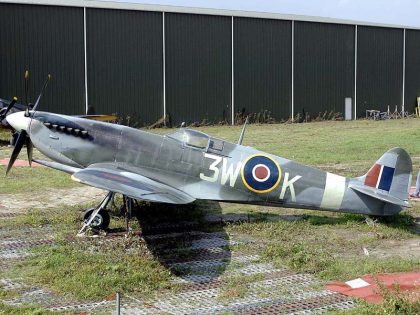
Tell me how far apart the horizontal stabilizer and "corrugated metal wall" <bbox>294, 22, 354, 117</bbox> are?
30.1m

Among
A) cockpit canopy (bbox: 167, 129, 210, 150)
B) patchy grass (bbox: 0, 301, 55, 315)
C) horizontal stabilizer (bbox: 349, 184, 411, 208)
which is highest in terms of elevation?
cockpit canopy (bbox: 167, 129, 210, 150)

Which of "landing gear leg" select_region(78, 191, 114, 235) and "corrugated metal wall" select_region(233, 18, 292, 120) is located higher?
"corrugated metal wall" select_region(233, 18, 292, 120)

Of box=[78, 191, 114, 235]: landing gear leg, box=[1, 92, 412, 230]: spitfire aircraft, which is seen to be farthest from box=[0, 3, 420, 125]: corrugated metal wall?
box=[78, 191, 114, 235]: landing gear leg

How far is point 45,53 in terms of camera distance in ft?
100

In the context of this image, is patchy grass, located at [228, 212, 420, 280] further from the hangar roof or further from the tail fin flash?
the hangar roof

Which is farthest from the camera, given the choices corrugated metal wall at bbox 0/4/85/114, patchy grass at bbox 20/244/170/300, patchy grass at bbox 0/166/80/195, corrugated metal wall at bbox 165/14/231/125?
corrugated metal wall at bbox 165/14/231/125

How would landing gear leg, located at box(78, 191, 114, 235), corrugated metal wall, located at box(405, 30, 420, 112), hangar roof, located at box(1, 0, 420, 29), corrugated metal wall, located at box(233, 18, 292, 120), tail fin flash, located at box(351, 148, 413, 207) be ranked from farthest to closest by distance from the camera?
corrugated metal wall, located at box(405, 30, 420, 112) → corrugated metal wall, located at box(233, 18, 292, 120) → hangar roof, located at box(1, 0, 420, 29) → tail fin flash, located at box(351, 148, 413, 207) → landing gear leg, located at box(78, 191, 114, 235)

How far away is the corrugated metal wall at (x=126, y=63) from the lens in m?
32.0

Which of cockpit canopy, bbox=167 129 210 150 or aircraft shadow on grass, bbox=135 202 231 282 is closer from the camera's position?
aircraft shadow on grass, bbox=135 202 231 282

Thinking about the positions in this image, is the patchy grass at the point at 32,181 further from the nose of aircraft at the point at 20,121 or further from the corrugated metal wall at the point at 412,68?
the corrugated metal wall at the point at 412,68

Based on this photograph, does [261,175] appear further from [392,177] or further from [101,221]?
[101,221]

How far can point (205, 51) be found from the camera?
3578 centimetres

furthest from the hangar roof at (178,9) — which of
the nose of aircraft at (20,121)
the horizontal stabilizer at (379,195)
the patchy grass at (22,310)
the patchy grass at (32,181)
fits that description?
the patchy grass at (22,310)

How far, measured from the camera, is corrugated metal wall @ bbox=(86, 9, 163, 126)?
105 ft
